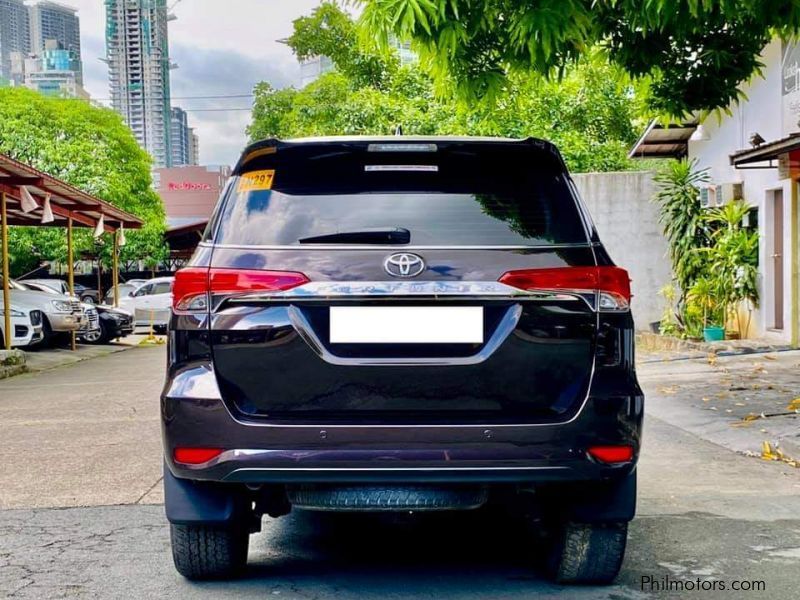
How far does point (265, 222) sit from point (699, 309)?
12.8 metres

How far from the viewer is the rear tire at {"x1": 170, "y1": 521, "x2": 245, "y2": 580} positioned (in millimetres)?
3787

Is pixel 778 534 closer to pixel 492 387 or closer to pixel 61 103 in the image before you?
pixel 492 387

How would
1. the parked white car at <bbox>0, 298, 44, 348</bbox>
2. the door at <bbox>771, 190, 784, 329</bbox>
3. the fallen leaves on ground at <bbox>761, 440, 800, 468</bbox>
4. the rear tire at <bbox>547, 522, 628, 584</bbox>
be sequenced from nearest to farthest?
the rear tire at <bbox>547, 522, 628, 584</bbox>, the fallen leaves on ground at <bbox>761, 440, 800, 468</bbox>, the door at <bbox>771, 190, 784, 329</bbox>, the parked white car at <bbox>0, 298, 44, 348</bbox>

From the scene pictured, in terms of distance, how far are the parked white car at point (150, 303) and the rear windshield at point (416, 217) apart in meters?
24.0

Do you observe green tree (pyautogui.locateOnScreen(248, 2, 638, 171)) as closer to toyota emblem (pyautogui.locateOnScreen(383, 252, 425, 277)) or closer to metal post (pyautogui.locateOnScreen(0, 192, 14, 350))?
metal post (pyautogui.locateOnScreen(0, 192, 14, 350))

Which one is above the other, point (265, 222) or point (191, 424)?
point (265, 222)

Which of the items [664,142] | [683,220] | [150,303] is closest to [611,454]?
[683,220]

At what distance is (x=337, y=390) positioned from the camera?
10.7 ft

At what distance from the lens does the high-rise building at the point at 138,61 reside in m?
171

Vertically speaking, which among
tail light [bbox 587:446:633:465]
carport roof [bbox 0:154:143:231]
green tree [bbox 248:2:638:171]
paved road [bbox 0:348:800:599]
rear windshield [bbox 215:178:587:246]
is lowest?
paved road [bbox 0:348:800:599]

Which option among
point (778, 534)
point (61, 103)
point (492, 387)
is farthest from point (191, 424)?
point (61, 103)
